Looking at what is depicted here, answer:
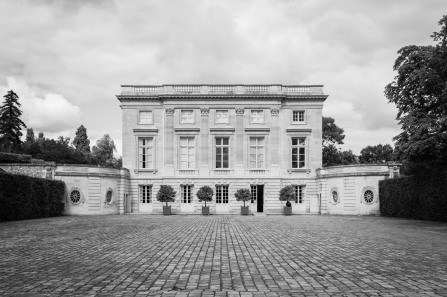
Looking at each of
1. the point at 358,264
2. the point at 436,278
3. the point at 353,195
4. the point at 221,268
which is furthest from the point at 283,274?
the point at 353,195

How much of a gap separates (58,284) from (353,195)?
33114 mm

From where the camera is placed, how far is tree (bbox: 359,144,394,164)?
69500 millimetres

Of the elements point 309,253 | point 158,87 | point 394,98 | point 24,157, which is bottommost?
point 309,253

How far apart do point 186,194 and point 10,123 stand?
33.9 metres

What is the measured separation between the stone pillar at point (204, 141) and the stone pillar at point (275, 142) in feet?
20.9

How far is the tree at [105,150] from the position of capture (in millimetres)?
77812

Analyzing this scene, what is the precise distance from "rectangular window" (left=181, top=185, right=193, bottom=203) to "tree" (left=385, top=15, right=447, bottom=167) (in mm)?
22668

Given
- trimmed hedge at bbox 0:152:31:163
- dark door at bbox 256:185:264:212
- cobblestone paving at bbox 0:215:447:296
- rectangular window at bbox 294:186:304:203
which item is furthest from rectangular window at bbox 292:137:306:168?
cobblestone paving at bbox 0:215:447:296

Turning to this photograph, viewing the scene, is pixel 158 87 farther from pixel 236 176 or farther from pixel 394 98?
pixel 394 98

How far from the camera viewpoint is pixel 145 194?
43.3 metres

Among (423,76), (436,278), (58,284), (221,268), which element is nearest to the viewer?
(58,284)

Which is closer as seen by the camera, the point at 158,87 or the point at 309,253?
the point at 309,253

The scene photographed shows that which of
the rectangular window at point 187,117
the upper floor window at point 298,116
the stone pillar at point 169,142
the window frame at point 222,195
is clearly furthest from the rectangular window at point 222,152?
the upper floor window at point 298,116

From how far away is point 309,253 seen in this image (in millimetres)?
11141
